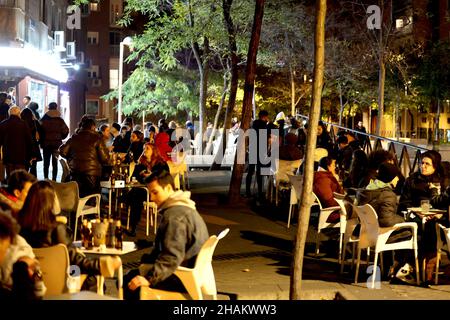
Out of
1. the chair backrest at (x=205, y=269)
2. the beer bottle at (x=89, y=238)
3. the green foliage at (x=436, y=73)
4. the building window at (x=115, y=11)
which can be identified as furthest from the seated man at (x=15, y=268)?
the building window at (x=115, y=11)

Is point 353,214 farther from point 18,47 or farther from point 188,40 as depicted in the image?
point 188,40

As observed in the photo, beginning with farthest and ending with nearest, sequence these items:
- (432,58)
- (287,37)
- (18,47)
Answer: (432,58)
(287,37)
(18,47)

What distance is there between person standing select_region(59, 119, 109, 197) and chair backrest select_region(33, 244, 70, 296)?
7.08 m

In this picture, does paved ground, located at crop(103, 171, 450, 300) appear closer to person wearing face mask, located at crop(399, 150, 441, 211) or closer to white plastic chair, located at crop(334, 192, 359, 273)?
white plastic chair, located at crop(334, 192, 359, 273)

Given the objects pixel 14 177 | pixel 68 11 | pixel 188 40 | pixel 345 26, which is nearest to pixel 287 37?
pixel 345 26

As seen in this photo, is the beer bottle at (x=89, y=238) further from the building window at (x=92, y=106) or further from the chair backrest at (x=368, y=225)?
the building window at (x=92, y=106)

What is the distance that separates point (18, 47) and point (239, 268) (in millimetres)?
15078

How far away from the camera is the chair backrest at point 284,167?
16344 mm

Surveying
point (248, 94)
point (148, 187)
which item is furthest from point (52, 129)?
point (148, 187)

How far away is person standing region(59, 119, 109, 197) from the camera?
44.0 ft

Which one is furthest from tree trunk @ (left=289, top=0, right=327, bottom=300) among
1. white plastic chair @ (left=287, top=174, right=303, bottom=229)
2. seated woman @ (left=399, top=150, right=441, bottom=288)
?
white plastic chair @ (left=287, top=174, right=303, bottom=229)

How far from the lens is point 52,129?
1809cm

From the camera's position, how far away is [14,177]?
8.06m
